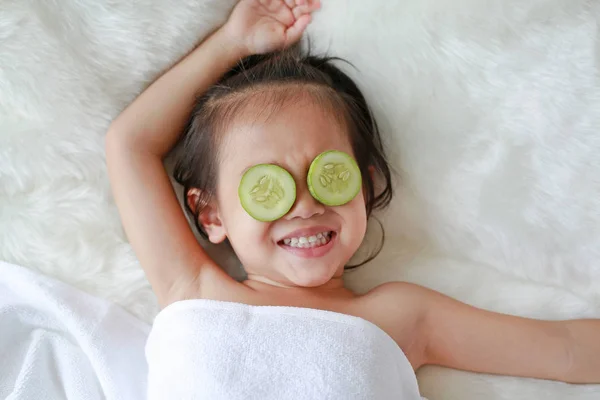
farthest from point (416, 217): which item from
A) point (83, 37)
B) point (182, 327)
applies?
point (83, 37)

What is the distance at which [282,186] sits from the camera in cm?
112

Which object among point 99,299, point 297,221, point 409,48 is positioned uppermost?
point 409,48

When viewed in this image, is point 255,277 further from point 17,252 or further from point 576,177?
point 576,177

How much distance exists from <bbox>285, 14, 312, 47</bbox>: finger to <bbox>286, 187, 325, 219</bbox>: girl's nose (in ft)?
1.23

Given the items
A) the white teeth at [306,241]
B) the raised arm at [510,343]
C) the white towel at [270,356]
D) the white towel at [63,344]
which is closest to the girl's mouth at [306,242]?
the white teeth at [306,241]

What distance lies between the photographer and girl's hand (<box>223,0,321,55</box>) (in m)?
1.33

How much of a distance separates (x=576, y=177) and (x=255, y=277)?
0.66m

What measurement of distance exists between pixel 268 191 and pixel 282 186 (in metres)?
0.03

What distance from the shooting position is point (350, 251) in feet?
Result: 4.02

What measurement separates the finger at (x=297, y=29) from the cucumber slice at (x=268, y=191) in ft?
1.15

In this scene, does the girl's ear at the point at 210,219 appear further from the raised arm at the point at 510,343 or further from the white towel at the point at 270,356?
the raised arm at the point at 510,343

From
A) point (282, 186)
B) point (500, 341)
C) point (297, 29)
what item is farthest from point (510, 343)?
point (297, 29)

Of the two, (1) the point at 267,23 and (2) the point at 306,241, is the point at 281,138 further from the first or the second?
(1) the point at 267,23

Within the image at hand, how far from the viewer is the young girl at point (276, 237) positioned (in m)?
1.10
